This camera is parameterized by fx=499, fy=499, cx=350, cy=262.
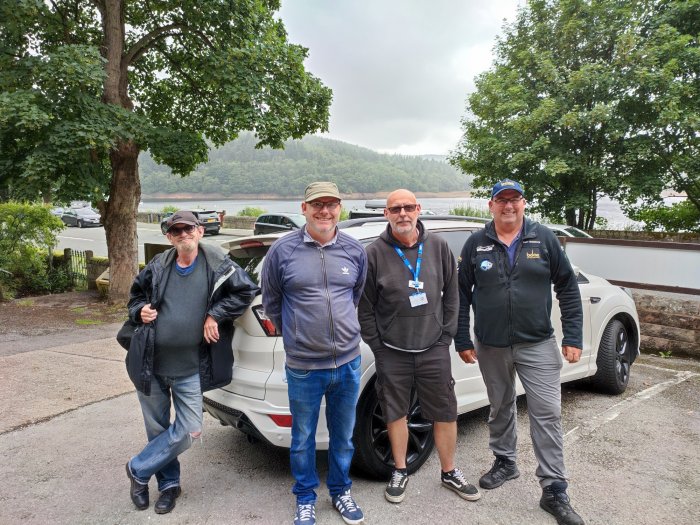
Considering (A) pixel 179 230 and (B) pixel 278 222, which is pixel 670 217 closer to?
(B) pixel 278 222

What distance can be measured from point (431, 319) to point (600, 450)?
1.84 m

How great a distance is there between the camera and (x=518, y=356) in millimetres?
3021

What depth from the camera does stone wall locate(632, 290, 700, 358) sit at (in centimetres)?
597

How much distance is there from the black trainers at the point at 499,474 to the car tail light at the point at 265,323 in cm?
160

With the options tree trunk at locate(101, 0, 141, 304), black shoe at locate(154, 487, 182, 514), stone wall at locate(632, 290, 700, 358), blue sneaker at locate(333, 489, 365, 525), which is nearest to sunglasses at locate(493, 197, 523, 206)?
blue sneaker at locate(333, 489, 365, 525)

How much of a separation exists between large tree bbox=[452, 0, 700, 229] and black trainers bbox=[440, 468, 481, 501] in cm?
1127

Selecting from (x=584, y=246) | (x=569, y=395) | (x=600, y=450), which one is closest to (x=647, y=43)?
(x=584, y=246)

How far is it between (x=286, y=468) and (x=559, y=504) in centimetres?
170

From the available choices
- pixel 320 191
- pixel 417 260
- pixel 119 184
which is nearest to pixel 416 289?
pixel 417 260

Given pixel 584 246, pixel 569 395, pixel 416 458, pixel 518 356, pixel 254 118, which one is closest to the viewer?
pixel 518 356

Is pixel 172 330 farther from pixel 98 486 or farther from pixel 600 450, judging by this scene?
pixel 600 450

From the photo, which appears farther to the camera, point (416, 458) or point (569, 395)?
point (569, 395)

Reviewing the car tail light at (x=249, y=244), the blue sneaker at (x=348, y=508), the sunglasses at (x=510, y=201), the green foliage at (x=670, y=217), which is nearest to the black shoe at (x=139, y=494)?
the blue sneaker at (x=348, y=508)

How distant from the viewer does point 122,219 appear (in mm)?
9281
